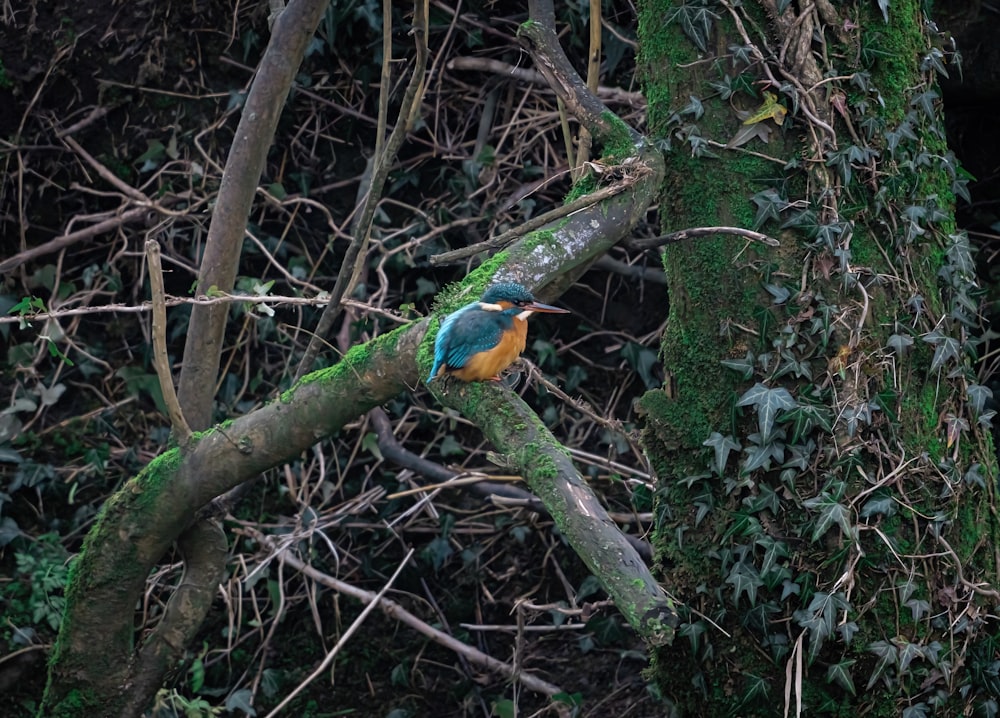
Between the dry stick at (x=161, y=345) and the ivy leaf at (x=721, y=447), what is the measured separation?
166 centimetres

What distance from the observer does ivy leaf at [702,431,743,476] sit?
310cm

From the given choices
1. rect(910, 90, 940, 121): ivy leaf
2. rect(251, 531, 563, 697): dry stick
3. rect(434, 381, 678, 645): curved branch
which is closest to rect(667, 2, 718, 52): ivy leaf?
rect(910, 90, 940, 121): ivy leaf

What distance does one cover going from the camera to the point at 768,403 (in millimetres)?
3020

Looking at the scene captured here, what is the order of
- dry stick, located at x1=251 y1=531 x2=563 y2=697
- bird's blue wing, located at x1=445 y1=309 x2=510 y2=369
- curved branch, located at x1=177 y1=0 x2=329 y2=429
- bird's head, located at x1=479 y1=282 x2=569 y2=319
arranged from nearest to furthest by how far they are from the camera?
bird's blue wing, located at x1=445 y1=309 x2=510 y2=369 → bird's head, located at x1=479 y1=282 x2=569 y2=319 → curved branch, located at x1=177 y1=0 x2=329 y2=429 → dry stick, located at x1=251 y1=531 x2=563 y2=697

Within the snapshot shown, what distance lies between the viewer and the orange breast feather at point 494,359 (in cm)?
261

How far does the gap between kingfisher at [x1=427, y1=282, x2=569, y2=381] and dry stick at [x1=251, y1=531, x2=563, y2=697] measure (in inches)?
70.9

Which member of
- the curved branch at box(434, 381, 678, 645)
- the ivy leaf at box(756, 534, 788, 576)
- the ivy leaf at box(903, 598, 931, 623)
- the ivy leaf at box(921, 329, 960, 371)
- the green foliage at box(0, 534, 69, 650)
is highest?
the curved branch at box(434, 381, 678, 645)

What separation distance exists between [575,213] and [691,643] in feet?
4.39

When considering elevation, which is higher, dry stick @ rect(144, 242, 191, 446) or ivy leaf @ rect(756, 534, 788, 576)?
dry stick @ rect(144, 242, 191, 446)

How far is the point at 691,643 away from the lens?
3.14m

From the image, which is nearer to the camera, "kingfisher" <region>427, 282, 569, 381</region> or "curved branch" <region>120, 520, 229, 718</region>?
"kingfisher" <region>427, 282, 569, 381</region>

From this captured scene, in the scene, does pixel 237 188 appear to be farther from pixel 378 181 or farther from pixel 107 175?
pixel 107 175

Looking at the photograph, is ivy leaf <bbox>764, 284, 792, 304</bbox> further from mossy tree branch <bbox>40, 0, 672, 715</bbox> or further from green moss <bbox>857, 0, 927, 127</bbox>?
green moss <bbox>857, 0, 927, 127</bbox>

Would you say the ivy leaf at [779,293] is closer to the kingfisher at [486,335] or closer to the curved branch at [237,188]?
the kingfisher at [486,335]
